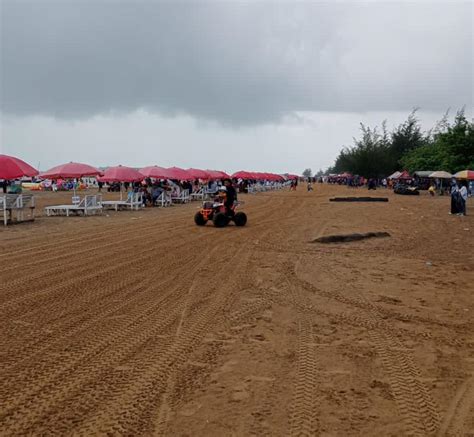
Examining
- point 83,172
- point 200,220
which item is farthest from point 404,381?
point 83,172

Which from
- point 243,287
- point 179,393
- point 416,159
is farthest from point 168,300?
point 416,159

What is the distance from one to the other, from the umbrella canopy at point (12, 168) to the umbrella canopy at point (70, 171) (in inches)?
165

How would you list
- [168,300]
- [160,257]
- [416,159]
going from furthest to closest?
1. [416,159]
2. [160,257]
3. [168,300]

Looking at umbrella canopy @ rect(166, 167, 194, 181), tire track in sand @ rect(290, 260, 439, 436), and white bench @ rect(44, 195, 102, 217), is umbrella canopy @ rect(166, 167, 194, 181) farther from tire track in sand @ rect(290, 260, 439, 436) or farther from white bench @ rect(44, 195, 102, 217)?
tire track in sand @ rect(290, 260, 439, 436)

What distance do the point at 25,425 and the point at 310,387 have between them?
2.12m

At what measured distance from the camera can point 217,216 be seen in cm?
1491

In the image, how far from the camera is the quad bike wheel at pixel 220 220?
14.9 metres

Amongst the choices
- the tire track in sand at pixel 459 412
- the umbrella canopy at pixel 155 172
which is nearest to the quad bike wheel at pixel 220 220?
the tire track in sand at pixel 459 412

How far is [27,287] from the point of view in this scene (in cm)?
697

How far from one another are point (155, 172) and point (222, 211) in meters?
13.6

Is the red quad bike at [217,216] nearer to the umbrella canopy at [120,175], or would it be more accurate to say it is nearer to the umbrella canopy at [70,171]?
the umbrella canopy at [70,171]

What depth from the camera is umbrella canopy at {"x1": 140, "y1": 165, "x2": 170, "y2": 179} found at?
27203 mm

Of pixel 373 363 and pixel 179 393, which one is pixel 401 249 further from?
pixel 179 393

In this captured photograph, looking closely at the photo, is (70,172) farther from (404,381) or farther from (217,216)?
(404,381)
